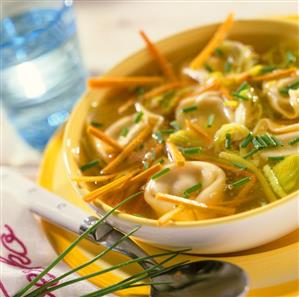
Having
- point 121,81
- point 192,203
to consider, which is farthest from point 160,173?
point 121,81

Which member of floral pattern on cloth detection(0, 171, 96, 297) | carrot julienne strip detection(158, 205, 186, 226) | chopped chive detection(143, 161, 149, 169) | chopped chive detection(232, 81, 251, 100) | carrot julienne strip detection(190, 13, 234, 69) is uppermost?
carrot julienne strip detection(190, 13, 234, 69)

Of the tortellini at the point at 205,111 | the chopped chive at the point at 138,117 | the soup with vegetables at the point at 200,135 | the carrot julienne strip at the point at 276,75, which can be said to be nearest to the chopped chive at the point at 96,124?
Result: the soup with vegetables at the point at 200,135

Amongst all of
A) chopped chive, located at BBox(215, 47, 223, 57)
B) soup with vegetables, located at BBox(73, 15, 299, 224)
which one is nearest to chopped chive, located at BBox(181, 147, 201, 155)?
soup with vegetables, located at BBox(73, 15, 299, 224)

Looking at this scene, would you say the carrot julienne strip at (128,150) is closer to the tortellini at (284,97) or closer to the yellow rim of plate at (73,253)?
the yellow rim of plate at (73,253)

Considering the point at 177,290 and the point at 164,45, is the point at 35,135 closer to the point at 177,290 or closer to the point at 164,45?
the point at 164,45

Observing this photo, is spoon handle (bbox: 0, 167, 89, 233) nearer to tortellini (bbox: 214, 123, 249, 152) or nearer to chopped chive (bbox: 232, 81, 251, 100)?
tortellini (bbox: 214, 123, 249, 152)

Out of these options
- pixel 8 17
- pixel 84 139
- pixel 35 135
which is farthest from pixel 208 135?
pixel 8 17
